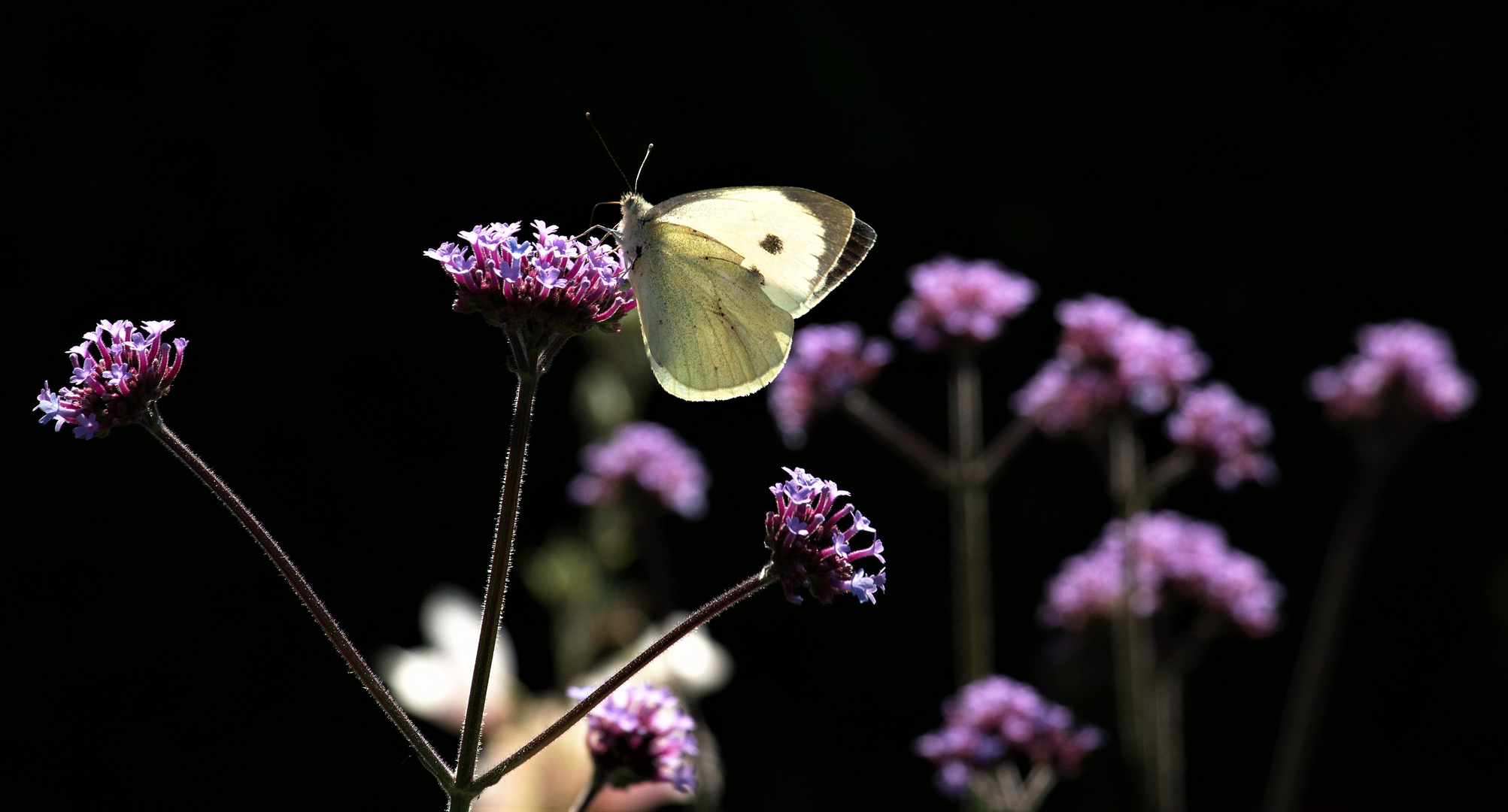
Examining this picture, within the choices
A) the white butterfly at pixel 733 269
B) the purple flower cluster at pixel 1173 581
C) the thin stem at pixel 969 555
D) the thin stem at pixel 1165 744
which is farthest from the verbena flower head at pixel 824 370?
the thin stem at pixel 1165 744

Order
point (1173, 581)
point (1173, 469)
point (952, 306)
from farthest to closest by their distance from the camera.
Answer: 1. point (1173, 581)
2. point (1173, 469)
3. point (952, 306)

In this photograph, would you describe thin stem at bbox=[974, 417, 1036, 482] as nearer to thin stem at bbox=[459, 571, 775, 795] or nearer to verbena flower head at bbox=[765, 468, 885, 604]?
verbena flower head at bbox=[765, 468, 885, 604]

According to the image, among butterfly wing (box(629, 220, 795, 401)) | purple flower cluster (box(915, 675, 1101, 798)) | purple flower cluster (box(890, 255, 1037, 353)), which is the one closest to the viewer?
butterfly wing (box(629, 220, 795, 401))

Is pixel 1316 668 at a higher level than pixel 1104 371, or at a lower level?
lower

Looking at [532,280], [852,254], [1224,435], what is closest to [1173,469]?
[1224,435]

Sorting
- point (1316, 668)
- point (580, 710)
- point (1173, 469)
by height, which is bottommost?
point (580, 710)

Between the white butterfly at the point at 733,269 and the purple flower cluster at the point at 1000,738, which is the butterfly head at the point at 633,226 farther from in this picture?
the purple flower cluster at the point at 1000,738

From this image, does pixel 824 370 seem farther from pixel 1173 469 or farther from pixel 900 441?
pixel 1173 469

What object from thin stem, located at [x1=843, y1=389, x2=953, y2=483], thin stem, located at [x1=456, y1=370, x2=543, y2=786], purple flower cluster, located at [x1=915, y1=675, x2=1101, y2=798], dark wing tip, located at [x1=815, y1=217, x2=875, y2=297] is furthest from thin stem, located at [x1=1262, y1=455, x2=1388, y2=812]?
thin stem, located at [x1=456, y1=370, x2=543, y2=786]
